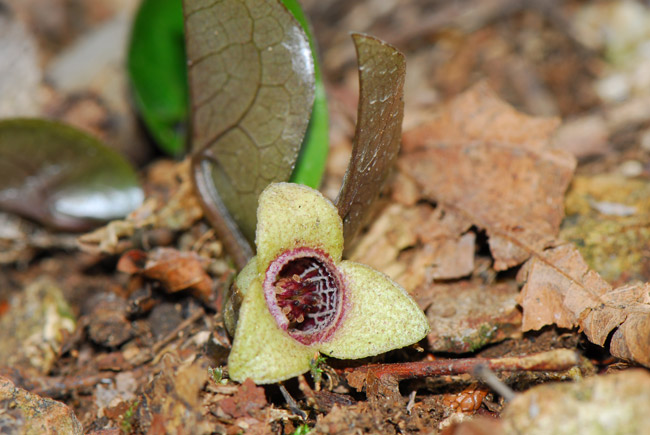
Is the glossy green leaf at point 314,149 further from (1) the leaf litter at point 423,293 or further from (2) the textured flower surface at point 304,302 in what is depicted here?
(2) the textured flower surface at point 304,302

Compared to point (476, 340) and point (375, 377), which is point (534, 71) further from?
point (375, 377)

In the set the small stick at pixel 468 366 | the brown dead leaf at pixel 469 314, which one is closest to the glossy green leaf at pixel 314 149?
the brown dead leaf at pixel 469 314

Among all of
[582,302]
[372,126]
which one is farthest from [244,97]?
[582,302]

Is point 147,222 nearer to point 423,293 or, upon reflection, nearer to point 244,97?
point 244,97

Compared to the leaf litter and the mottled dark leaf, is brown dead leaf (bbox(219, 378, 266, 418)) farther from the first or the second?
the mottled dark leaf

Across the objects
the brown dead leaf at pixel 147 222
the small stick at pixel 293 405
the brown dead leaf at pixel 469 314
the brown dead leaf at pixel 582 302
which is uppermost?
the brown dead leaf at pixel 147 222

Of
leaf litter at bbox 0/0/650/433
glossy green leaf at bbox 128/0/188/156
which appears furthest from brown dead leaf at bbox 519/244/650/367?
glossy green leaf at bbox 128/0/188/156
